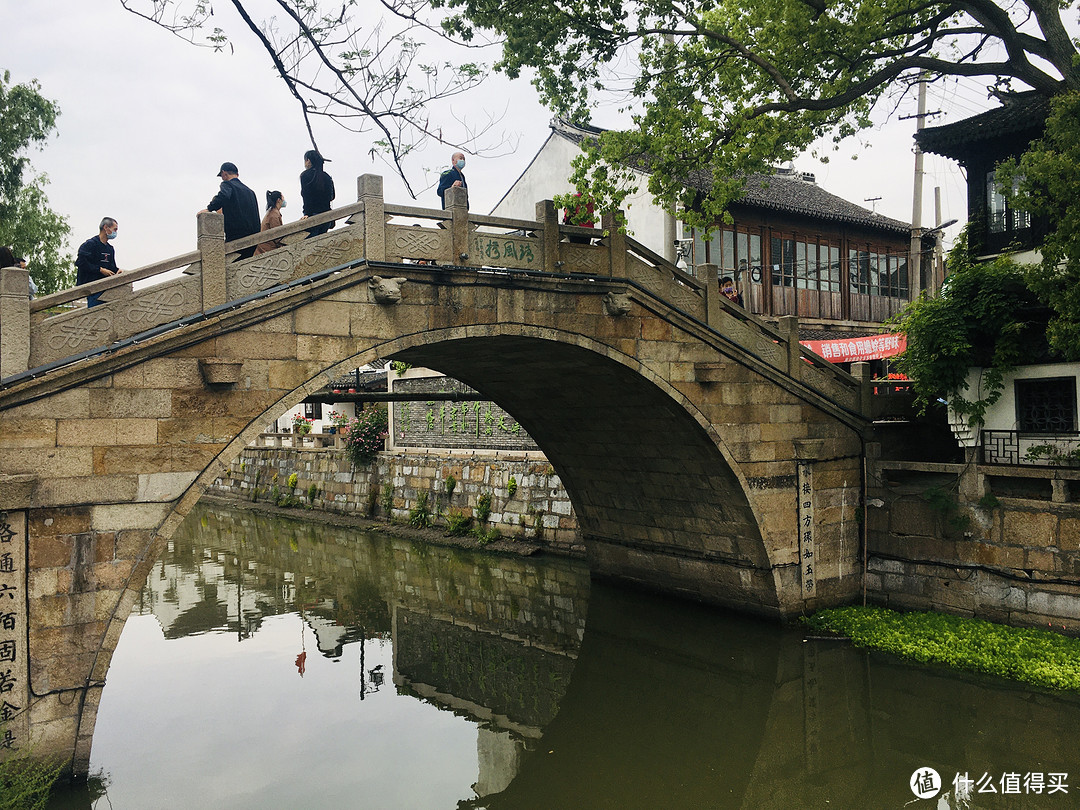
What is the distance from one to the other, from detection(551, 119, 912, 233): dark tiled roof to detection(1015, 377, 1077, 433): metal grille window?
23.6 ft

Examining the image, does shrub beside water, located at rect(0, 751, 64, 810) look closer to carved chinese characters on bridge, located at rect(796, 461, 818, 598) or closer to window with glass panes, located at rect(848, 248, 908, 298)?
carved chinese characters on bridge, located at rect(796, 461, 818, 598)

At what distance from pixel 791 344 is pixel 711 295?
152 centimetres

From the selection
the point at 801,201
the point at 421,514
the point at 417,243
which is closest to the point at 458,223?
the point at 417,243

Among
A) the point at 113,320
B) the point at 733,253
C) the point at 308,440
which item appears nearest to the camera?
the point at 113,320

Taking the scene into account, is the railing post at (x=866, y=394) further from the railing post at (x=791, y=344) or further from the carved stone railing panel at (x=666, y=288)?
the carved stone railing panel at (x=666, y=288)

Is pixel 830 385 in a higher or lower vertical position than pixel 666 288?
lower

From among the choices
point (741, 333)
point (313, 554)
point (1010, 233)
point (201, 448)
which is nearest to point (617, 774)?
point (201, 448)

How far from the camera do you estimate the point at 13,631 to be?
657cm

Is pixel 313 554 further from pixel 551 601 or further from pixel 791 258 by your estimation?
pixel 791 258

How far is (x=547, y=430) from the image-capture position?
14094 millimetres

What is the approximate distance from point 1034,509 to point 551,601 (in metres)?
7.31

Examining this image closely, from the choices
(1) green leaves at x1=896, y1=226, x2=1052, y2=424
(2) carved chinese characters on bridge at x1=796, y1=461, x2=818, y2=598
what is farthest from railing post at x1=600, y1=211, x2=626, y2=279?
(1) green leaves at x1=896, y1=226, x2=1052, y2=424

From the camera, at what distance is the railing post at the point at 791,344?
458 inches

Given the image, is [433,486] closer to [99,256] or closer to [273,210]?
[273,210]
